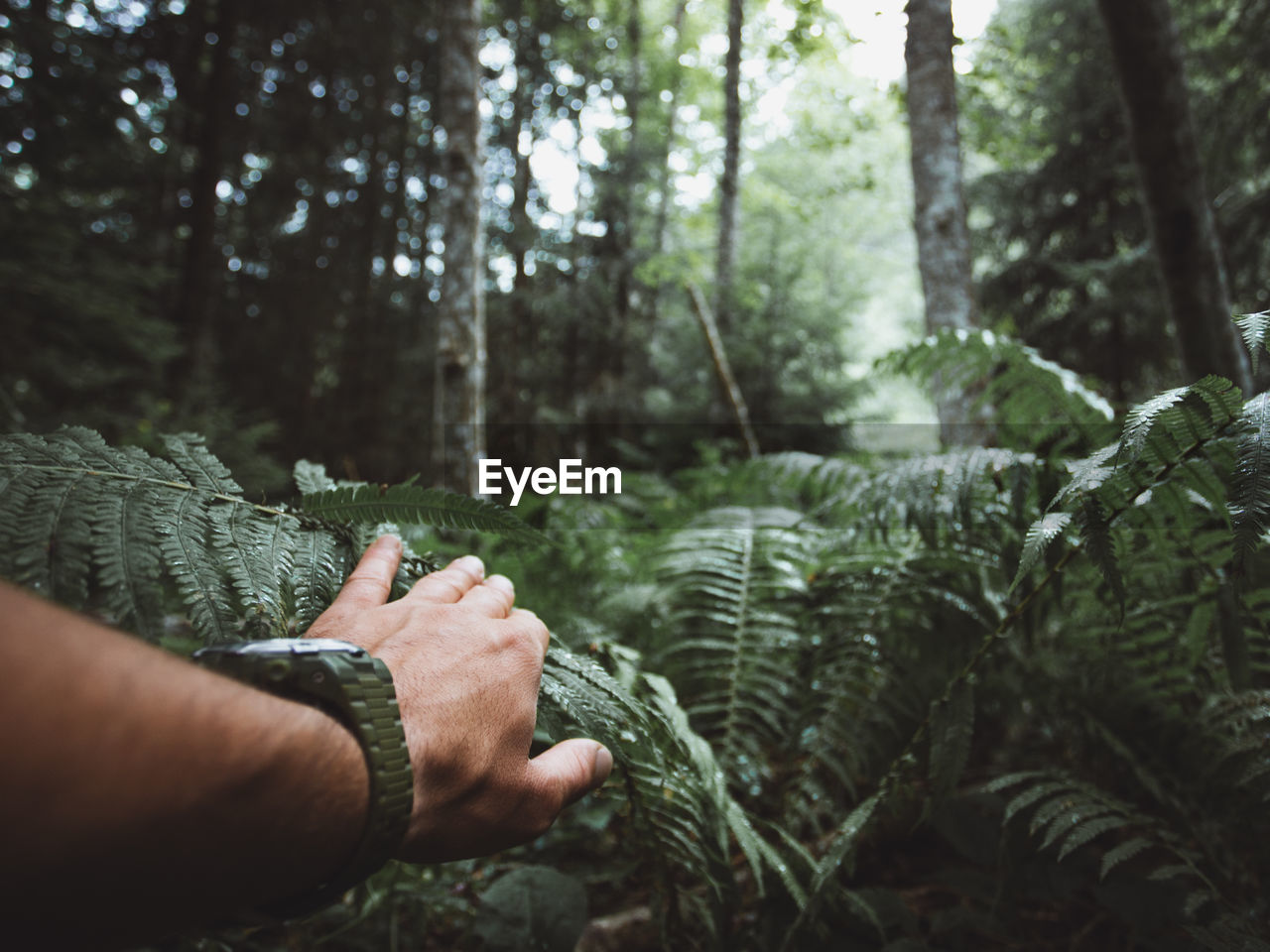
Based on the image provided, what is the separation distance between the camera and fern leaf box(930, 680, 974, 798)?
1.12 metres

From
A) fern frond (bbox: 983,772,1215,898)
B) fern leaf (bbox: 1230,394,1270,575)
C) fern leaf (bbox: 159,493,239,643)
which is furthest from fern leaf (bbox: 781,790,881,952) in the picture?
fern leaf (bbox: 159,493,239,643)

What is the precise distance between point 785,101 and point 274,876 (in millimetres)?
17910

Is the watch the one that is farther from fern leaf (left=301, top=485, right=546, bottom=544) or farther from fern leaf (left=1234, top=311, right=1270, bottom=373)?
fern leaf (left=1234, top=311, right=1270, bottom=373)

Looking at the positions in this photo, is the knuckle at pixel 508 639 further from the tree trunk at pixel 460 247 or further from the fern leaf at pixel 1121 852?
the tree trunk at pixel 460 247

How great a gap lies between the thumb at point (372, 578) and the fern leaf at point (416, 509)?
49 millimetres

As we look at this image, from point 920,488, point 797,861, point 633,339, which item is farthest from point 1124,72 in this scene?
point 633,339

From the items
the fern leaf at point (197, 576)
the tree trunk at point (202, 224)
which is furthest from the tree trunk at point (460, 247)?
the tree trunk at point (202, 224)

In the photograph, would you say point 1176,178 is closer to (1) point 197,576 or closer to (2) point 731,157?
(1) point 197,576

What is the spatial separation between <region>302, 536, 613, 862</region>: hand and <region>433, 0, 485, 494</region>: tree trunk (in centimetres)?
328

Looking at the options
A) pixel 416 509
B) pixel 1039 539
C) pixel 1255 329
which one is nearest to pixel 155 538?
pixel 416 509

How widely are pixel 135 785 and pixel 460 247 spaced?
14.5 ft

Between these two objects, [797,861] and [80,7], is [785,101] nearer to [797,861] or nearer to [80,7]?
[80,7]

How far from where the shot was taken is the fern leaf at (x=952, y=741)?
1125mm

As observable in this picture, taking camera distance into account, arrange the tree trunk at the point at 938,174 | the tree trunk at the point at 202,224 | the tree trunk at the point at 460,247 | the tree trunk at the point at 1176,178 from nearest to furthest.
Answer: the tree trunk at the point at 1176,178 < the tree trunk at the point at 938,174 < the tree trunk at the point at 460,247 < the tree trunk at the point at 202,224
